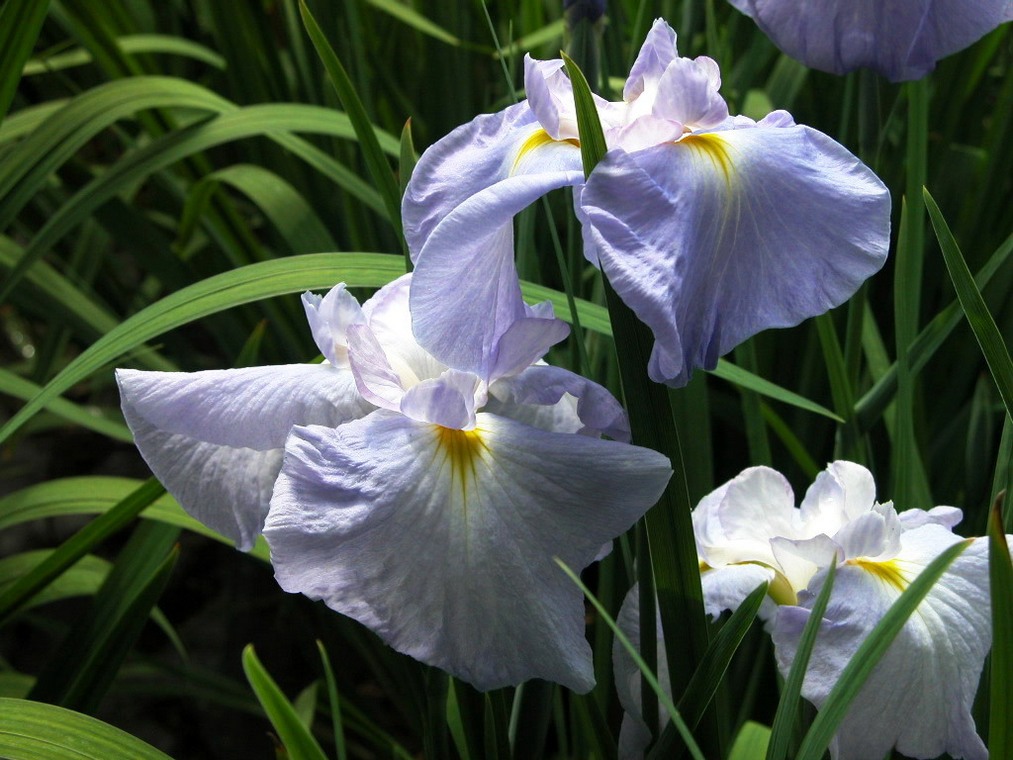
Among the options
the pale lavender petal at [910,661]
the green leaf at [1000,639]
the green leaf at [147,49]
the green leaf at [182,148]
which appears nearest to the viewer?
the green leaf at [1000,639]

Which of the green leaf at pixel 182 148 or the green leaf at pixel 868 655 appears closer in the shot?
the green leaf at pixel 868 655

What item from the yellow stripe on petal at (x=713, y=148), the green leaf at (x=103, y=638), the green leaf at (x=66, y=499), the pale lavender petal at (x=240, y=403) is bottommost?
the green leaf at (x=103, y=638)

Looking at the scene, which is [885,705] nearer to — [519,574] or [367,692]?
[519,574]

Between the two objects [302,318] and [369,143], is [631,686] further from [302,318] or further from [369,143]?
[302,318]

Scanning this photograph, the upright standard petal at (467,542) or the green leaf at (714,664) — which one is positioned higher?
the upright standard petal at (467,542)

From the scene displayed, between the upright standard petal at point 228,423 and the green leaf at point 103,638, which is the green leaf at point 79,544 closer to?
the green leaf at point 103,638

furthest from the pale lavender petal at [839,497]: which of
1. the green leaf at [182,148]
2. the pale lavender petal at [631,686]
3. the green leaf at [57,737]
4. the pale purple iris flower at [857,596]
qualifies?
the green leaf at [182,148]

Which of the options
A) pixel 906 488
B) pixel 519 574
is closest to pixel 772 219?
pixel 519 574
